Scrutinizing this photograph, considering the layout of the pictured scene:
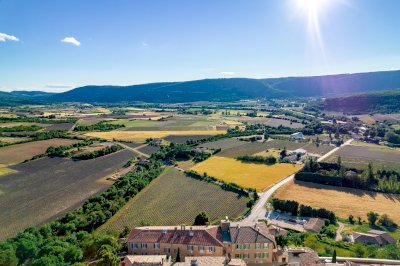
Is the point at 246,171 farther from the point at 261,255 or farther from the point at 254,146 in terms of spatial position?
the point at 261,255

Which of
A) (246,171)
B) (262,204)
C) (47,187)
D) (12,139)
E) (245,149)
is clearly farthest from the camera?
(12,139)

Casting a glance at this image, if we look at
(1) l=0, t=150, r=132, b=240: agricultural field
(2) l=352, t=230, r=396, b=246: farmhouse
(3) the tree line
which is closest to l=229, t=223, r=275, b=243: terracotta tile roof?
(2) l=352, t=230, r=396, b=246: farmhouse

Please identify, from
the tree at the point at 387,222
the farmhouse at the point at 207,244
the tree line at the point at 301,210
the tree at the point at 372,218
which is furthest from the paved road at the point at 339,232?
the farmhouse at the point at 207,244

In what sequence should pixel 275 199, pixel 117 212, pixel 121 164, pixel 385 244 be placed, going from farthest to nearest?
1. pixel 121 164
2. pixel 275 199
3. pixel 117 212
4. pixel 385 244

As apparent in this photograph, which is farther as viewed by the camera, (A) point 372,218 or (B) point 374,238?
(A) point 372,218

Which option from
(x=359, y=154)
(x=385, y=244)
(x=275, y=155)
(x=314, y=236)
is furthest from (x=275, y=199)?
(x=359, y=154)

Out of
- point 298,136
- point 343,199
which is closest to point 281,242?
point 343,199

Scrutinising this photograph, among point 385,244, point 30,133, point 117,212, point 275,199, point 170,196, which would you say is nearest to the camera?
point 385,244

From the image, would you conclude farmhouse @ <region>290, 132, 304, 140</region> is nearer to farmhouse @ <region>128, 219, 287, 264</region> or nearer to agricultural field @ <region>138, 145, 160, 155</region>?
agricultural field @ <region>138, 145, 160, 155</region>

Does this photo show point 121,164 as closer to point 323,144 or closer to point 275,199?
point 275,199
